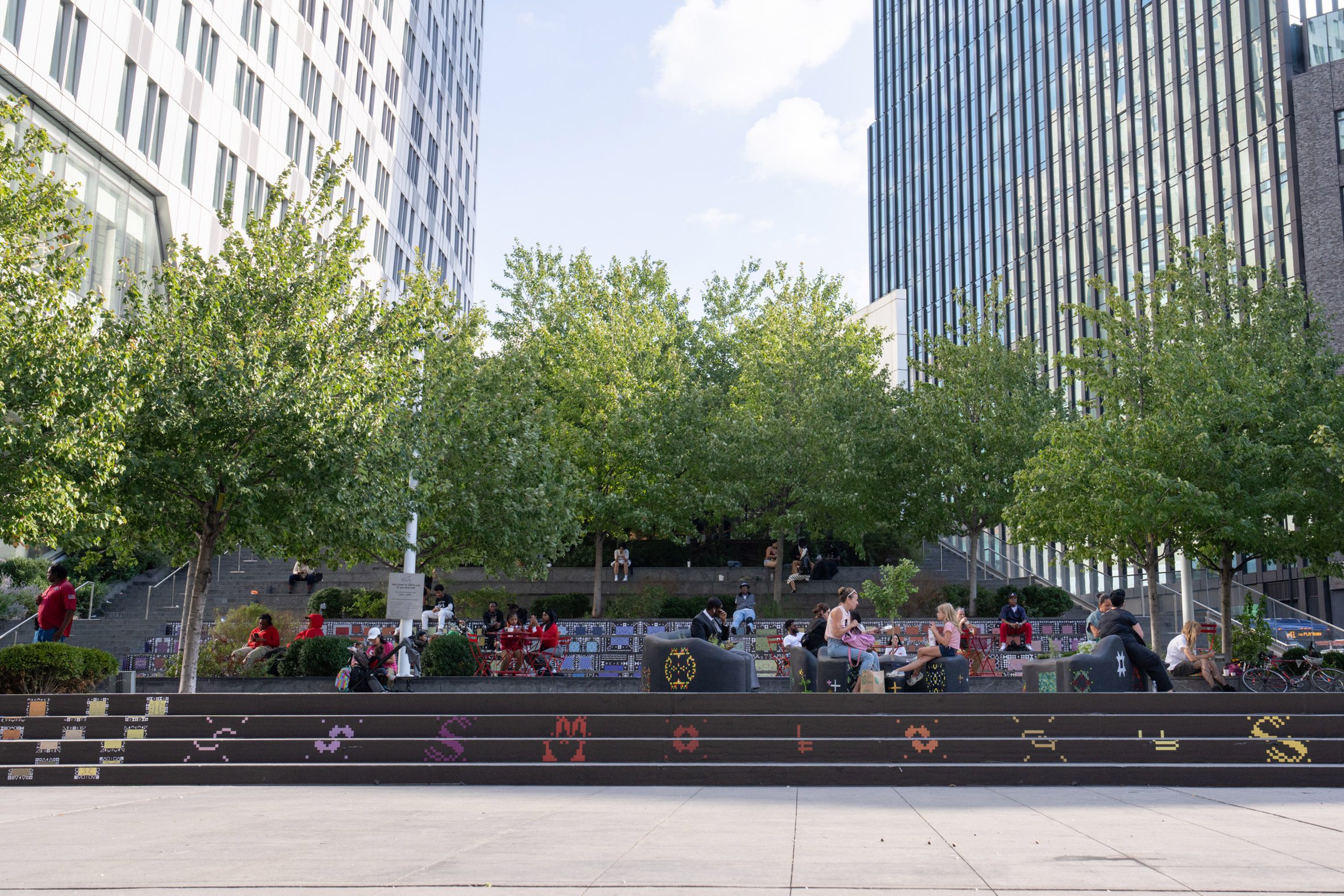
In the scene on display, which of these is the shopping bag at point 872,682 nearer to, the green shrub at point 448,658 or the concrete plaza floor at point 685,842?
the concrete plaza floor at point 685,842

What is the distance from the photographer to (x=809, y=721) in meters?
11.5

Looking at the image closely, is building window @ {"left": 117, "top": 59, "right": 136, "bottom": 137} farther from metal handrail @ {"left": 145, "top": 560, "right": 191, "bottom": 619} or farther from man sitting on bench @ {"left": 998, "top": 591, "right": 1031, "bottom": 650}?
man sitting on bench @ {"left": 998, "top": 591, "right": 1031, "bottom": 650}

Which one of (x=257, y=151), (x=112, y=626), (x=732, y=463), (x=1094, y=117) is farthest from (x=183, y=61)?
(x=1094, y=117)

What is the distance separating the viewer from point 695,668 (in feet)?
42.2

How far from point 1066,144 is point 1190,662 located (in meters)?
61.8

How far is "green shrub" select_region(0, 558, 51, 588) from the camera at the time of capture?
27.0m

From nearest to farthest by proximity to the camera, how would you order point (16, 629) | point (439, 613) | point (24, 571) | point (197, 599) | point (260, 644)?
point (197, 599) < point (260, 644) < point (439, 613) < point (16, 629) < point (24, 571)

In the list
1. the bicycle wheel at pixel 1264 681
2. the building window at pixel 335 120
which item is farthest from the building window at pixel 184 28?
the bicycle wheel at pixel 1264 681

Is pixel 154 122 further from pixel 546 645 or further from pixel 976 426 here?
pixel 976 426

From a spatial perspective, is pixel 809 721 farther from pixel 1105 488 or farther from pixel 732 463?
pixel 732 463

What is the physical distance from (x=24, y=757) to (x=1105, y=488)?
2150cm

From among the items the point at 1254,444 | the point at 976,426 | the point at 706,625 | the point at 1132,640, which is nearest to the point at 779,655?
the point at 706,625

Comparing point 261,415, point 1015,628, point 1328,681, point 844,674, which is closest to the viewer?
point 844,674

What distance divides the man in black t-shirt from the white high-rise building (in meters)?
18.6
